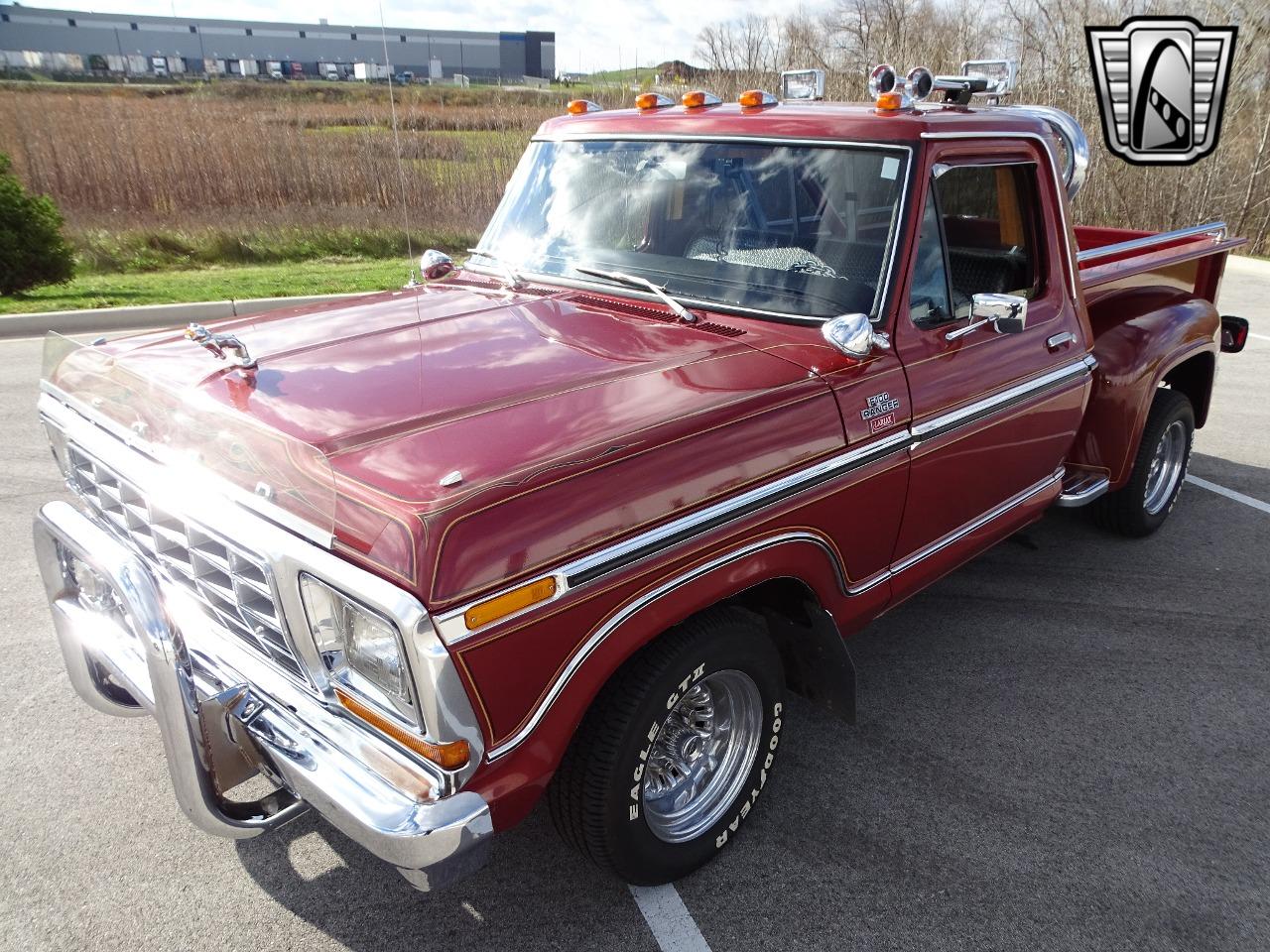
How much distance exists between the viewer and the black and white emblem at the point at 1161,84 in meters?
14.0

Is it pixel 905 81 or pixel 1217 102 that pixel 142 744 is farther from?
pixel 1217 102

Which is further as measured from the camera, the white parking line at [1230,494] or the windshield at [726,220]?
the white parking line at [1230,494]

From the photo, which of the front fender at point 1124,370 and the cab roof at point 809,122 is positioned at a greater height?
the cab roof at point 809,122

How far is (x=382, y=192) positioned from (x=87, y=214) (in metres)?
4.09

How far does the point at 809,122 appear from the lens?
328 cm

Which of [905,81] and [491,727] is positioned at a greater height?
[905,81]

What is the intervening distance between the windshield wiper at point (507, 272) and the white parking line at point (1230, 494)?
4536 mm

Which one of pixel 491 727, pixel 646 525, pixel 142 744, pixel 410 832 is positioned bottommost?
pixel 142 744

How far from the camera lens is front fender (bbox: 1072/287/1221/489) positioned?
417cm

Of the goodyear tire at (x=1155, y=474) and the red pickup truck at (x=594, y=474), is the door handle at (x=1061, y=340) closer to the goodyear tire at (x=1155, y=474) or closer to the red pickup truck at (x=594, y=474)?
the red pickup truck at (x=594, y=474)

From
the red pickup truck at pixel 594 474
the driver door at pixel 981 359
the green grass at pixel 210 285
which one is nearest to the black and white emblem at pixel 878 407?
the red pickup truck at pixel 594 474

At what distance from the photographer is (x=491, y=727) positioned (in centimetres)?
205

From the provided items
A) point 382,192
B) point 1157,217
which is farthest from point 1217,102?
point 382,192

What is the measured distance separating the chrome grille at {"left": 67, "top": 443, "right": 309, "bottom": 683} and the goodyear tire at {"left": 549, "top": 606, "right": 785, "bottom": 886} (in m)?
0.75
